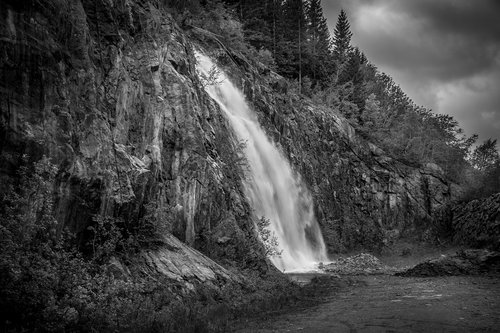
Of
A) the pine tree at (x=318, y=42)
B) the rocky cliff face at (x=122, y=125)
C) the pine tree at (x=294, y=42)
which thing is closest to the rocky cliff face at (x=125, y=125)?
the rocky cliff face at (x=122, y=125)

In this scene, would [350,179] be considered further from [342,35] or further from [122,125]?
[342,35]

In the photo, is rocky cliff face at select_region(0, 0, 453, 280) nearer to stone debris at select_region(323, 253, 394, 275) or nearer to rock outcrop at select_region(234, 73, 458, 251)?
rock outcrop at select_region(234, 73, 458, 251)

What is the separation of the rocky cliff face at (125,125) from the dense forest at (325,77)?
1411 centimetres

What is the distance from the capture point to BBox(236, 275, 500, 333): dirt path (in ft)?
27.0

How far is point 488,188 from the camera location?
34.4 metres

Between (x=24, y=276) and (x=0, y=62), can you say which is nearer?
(x=24, y=276)

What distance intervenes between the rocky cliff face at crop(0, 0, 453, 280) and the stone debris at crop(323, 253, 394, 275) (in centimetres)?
700

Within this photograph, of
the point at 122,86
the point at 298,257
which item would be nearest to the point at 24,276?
the point at 122,86

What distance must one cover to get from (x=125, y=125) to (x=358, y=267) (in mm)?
17096

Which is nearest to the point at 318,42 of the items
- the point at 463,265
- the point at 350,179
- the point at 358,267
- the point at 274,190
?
the point at 350,179

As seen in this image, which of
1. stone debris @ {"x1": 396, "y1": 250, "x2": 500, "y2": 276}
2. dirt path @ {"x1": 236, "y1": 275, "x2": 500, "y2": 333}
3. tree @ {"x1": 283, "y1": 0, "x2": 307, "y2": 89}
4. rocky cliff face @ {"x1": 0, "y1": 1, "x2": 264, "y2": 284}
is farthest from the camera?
tree @ {"x1": 283, "y1": 0, "x2": 307, "y2": 89}

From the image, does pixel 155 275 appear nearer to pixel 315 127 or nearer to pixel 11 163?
pixel 11 163

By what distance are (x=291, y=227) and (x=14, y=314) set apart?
21.5m

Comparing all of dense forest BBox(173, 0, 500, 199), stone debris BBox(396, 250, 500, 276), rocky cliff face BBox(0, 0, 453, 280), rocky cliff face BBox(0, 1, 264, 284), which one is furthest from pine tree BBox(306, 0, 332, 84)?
stone debris BBox(396, 250, 500, 276)
